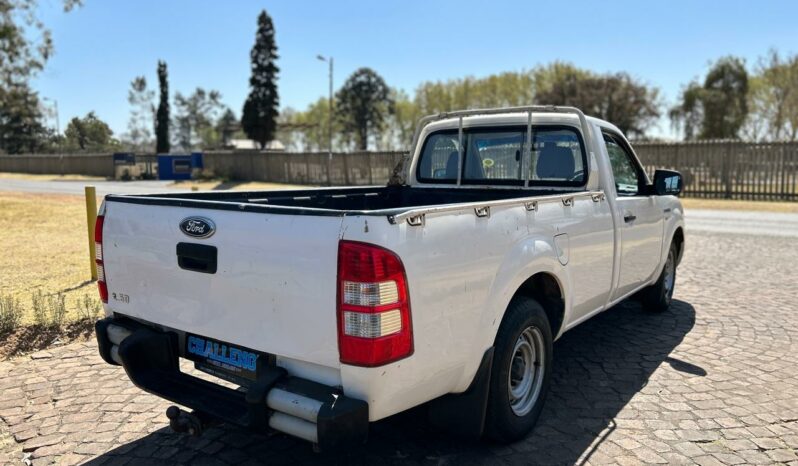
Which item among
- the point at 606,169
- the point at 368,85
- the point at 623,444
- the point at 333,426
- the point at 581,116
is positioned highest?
the point at 368,85

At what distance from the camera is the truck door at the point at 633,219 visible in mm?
4774

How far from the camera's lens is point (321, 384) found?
260 cm

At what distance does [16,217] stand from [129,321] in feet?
42.8

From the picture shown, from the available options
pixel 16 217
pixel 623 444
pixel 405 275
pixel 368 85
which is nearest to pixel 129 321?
pixel 405 275

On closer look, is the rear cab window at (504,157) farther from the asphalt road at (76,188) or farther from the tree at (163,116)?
the tree at (163,116)

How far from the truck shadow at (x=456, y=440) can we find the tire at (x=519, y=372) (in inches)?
5.8

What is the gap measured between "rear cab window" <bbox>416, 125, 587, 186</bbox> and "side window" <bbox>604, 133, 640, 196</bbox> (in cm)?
39

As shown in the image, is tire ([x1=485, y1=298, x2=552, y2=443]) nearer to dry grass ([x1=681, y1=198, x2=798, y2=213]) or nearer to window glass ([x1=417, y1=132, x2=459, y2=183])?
window glass ([x1=417, y1=132, x2=459, y2=183])

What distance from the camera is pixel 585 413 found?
3881 mm

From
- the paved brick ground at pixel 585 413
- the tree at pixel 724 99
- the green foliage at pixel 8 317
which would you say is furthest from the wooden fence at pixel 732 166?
the tree at pixel 724 99

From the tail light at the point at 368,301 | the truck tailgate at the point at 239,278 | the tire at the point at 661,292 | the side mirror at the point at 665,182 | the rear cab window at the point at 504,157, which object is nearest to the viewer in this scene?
the tail light at the point at 368,301

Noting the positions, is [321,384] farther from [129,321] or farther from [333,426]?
[129,321]

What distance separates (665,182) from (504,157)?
1536mm

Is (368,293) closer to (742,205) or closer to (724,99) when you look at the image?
(742,205)
